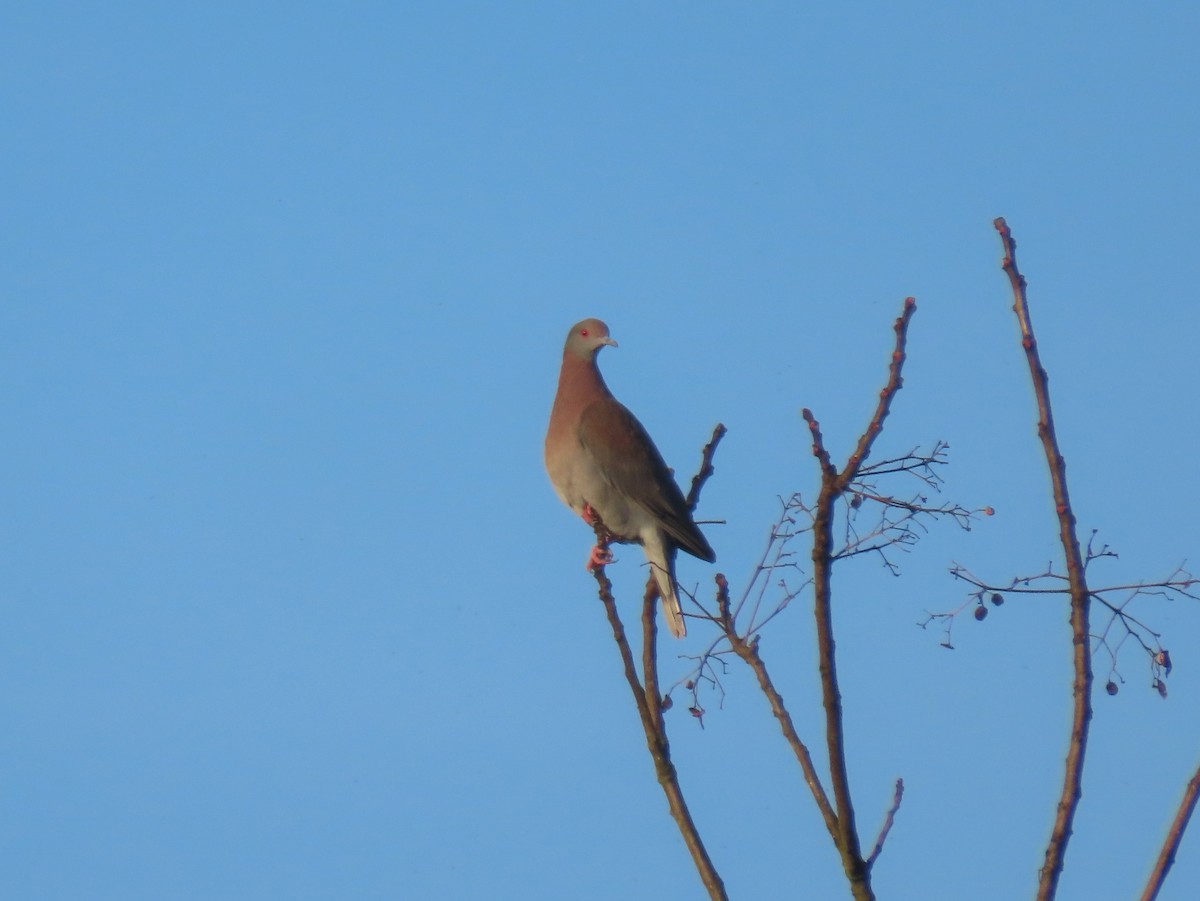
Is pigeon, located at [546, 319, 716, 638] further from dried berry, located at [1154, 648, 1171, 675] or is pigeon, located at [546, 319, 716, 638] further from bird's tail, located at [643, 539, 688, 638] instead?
dried berry, located at [1154, 648, 1171, 675]

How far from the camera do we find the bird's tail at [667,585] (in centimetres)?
638

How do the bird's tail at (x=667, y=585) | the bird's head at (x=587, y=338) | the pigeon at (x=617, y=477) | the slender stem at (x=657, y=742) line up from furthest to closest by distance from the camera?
the bird's head at (x=587, y=338) < the pigeon at (x=617, y=477) < the bird's tail at (x=667, y=585) < the slender stem at (x=657, y=742)

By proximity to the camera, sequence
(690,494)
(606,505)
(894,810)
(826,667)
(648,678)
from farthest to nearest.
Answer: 1. (606,505)
2. (690,494)
3. (648,678)
4. (894,810)
5. (826,667)

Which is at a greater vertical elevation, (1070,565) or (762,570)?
(762,570)

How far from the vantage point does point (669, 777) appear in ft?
10.6

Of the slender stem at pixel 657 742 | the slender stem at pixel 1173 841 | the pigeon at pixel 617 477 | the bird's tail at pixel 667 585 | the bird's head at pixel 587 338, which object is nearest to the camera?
the slender stem at pixel 1173 841

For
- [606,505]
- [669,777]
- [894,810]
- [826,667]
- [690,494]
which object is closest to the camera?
[826,667]

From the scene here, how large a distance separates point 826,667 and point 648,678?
2.65 feet

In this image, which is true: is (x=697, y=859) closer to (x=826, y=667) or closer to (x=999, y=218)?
(x=826, y=667)

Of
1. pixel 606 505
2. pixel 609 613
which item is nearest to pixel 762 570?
pixel 609 613

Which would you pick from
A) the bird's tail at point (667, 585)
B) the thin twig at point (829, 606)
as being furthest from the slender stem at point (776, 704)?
the bird's tail at point (667, 585)

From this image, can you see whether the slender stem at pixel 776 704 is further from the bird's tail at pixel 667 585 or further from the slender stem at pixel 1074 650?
the bird's tail at pixel 667 585

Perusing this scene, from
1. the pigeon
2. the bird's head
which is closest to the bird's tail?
the pigeon

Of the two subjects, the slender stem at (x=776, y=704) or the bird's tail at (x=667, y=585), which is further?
the bird's tail at (x=667, y=585)
